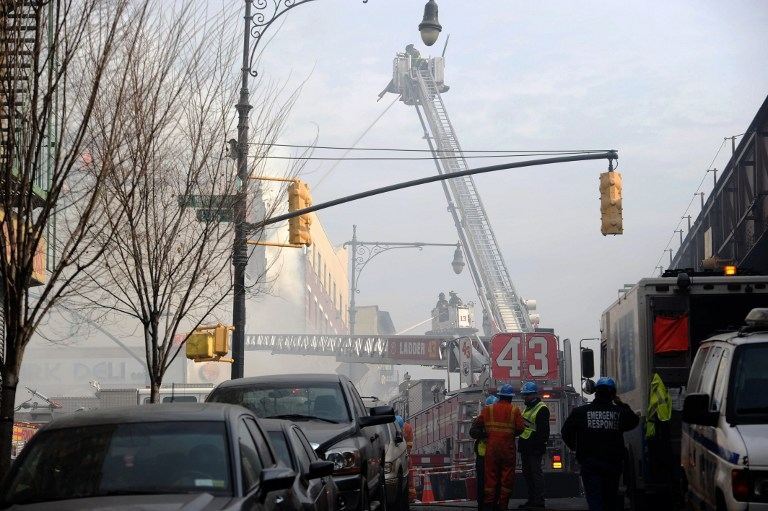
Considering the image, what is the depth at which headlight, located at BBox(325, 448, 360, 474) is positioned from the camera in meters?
11.7

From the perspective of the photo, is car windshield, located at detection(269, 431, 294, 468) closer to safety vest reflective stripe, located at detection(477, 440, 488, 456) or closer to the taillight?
the taillight

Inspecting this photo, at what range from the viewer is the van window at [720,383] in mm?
10203

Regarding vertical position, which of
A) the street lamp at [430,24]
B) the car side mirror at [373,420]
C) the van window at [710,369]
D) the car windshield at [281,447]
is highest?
the street lamp at [430,24]

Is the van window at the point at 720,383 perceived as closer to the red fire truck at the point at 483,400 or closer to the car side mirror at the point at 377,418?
the car side mirror at the point at 377,418

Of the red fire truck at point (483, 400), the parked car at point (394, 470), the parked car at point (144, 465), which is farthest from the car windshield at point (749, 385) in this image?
the red fire truck at point (483, 400)

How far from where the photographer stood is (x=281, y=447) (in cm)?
930

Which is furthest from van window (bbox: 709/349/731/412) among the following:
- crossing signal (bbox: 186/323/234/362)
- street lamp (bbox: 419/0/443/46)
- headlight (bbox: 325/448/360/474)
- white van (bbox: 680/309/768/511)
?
street lamp (bbox: 419/0/443/46)

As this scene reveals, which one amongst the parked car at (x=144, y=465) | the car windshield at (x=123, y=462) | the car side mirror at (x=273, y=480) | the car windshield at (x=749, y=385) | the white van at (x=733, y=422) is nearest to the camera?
the parked car at (x=144, y=465)

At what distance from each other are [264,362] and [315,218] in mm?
18100

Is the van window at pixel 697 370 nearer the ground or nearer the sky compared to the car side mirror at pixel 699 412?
nearer the sky

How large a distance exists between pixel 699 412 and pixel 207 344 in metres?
12.3

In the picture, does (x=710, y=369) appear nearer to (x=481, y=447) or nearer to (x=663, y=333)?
(x=663, y=333)

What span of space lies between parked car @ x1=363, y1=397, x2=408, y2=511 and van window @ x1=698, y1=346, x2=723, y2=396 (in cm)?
431

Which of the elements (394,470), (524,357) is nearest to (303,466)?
(394,470)
